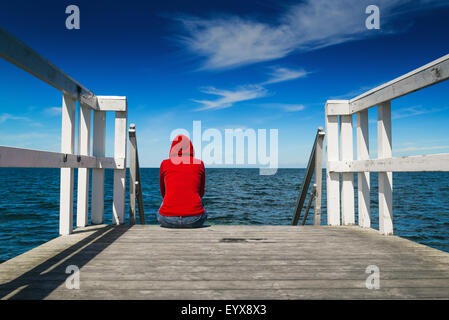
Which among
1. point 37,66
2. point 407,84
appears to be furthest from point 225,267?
point 407,84

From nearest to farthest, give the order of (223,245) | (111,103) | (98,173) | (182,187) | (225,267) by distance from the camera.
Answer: (225,267) < (223,245) < (182,187) < (98,173) < (111,103)

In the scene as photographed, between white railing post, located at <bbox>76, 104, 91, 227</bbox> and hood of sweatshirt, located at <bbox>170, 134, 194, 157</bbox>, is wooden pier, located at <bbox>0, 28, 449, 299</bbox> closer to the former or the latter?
white railing post, located at <bbox>76, 104, 91, 227</bbox>

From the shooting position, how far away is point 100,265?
7.73 ft

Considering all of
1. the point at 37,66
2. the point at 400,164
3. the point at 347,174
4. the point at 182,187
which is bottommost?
the point at 182,187

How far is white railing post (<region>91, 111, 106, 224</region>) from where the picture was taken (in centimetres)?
414

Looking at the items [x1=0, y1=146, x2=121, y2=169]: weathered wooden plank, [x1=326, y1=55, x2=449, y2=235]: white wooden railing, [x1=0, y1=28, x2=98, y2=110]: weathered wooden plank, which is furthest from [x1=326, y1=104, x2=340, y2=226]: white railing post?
[x1=0, y1=28, x2=98, y2=110]: weathered wooden plank

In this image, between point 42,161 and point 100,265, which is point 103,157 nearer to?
point 42,161

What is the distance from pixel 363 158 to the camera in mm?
3988

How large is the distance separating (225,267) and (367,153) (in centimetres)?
270

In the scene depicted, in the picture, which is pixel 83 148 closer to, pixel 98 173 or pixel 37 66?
pixel 98 173

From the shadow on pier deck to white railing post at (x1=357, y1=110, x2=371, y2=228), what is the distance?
0.52m

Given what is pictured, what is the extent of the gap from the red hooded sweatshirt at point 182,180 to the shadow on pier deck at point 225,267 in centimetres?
38

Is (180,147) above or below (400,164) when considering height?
above
